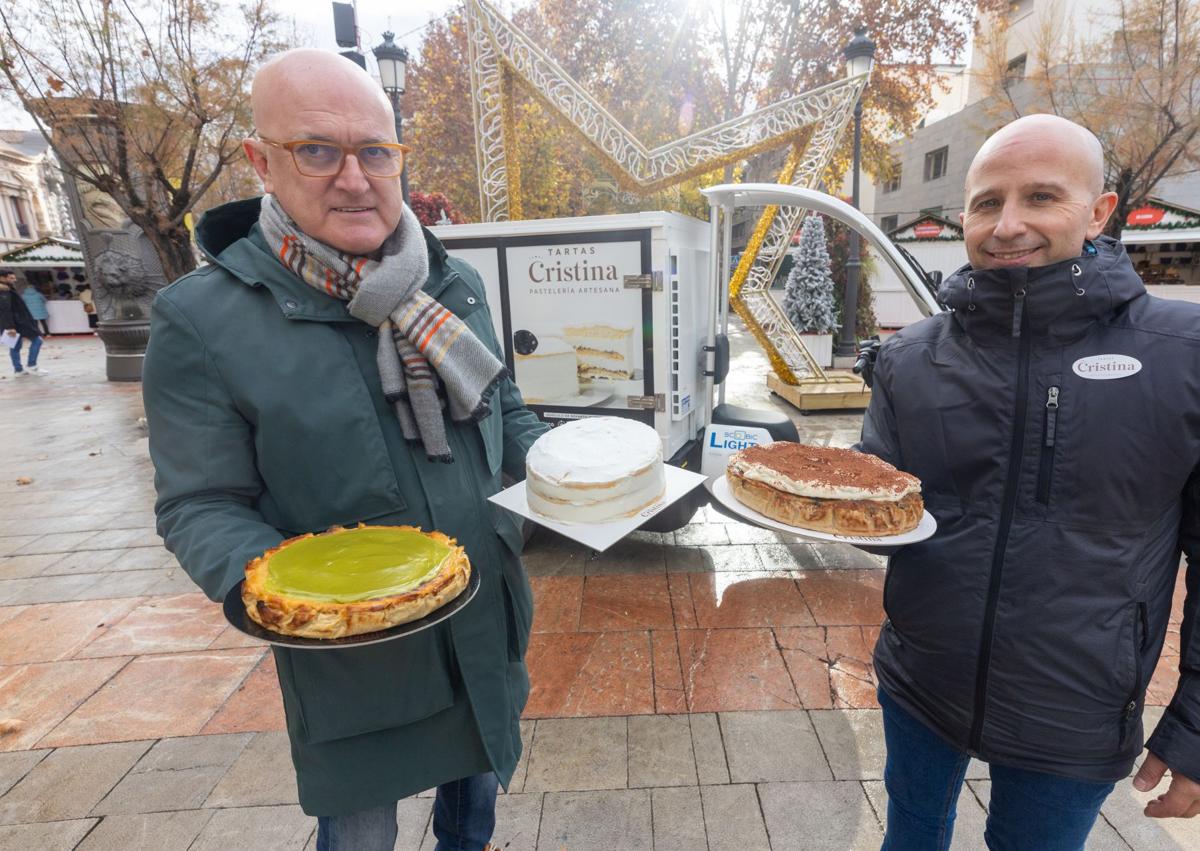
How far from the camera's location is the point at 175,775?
288 cm

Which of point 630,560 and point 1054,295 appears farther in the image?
point 630,560

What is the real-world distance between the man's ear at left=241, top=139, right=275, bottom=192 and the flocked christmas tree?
12172 mm

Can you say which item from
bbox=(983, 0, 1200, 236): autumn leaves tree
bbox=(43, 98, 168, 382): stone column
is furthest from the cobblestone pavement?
bbox=(983, 0, 1200, 236): autumn leaves tree

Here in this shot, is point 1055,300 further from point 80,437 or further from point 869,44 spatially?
point 80,437

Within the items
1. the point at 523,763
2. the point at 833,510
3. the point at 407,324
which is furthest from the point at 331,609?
the point at 523,763

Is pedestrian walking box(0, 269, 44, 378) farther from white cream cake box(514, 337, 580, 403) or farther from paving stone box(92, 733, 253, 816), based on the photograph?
paving stone box(92, 733, 253, 816)

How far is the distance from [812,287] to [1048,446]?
11662 mm

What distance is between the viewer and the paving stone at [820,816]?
2436mm

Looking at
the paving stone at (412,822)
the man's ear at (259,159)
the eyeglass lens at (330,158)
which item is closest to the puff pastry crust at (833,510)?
the eyeglass lens at (330,158)

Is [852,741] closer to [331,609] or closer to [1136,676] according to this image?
[1136,676]

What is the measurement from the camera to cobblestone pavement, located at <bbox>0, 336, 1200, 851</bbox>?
8.42ft

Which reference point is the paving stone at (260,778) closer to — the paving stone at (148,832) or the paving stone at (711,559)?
the paving stone at (148,832)

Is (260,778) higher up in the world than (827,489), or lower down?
lower down

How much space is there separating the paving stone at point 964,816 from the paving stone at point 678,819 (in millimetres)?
788
